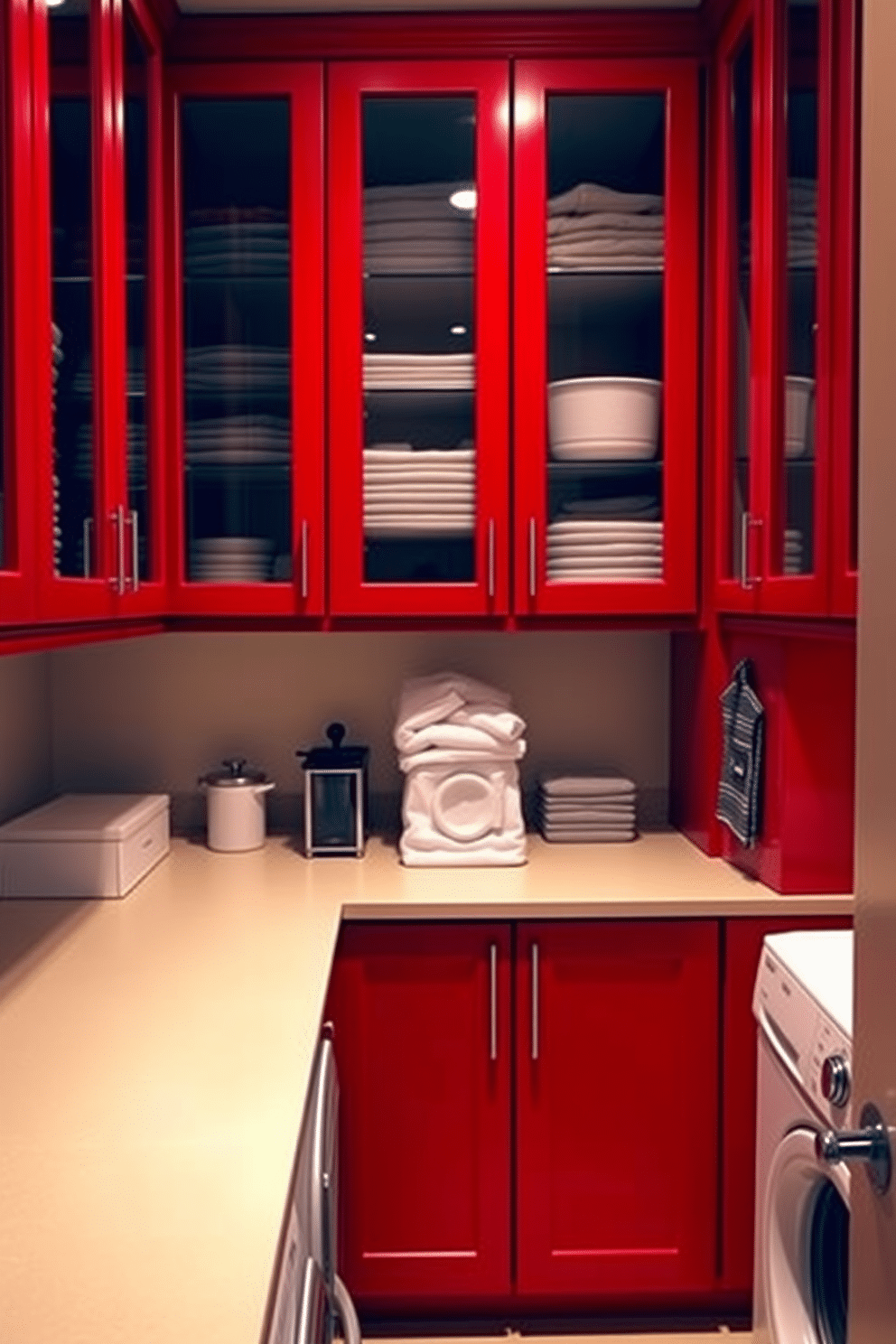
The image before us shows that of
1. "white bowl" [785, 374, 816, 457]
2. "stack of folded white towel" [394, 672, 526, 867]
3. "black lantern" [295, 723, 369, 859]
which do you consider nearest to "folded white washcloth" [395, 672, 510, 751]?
"stack of folded white towel" [394, 672, 526, 867]

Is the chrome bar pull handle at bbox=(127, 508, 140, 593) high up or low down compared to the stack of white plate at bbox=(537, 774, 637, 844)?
up

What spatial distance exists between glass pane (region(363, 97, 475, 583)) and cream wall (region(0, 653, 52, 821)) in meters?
0.74

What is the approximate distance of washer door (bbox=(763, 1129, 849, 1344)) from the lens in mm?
1447

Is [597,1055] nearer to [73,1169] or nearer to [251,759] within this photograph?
[251,759]

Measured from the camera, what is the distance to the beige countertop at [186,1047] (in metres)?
0.87

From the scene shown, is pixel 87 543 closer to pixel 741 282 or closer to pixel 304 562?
pixel 304 562

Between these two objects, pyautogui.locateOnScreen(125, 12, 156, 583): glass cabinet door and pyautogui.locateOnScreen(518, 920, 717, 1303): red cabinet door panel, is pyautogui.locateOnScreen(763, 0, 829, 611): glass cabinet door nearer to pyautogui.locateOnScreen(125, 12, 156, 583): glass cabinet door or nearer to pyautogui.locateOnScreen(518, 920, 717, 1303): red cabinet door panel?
pyautogui.locateOnScreen(518, 920, 717, 1303): red cabinet door panel

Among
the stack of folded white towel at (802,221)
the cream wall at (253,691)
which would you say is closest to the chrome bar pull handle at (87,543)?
the cream wall at (253,691)

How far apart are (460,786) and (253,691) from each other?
573mm

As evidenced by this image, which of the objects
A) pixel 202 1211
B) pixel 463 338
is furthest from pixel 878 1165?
pixel 463 338

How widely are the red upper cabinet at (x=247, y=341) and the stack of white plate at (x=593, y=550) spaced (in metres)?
0.46

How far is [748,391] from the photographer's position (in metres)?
1.98

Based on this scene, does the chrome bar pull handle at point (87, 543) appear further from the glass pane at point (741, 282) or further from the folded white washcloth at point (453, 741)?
the glass pane at point (741, 282)

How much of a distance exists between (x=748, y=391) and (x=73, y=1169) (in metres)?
1.59
